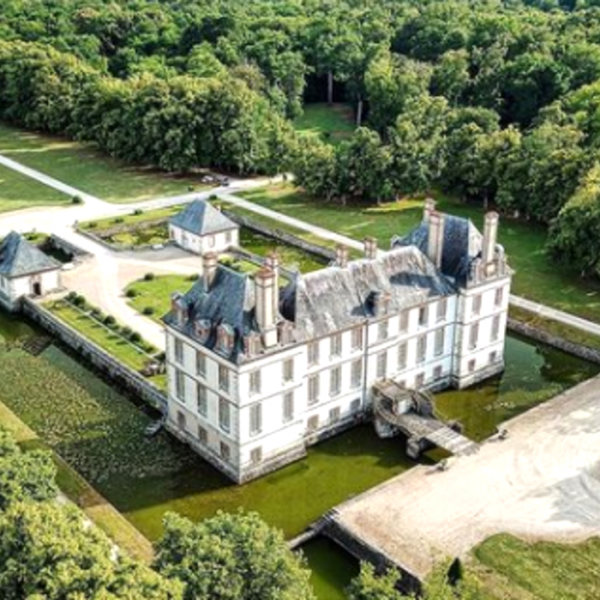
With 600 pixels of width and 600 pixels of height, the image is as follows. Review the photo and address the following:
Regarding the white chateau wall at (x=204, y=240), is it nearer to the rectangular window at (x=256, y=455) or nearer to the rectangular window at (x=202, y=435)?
the rectangular window at (x=202, y=435)

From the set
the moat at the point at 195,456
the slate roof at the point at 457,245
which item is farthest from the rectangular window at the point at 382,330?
the slate roof at the point at 457,245

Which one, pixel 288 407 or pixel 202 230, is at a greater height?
pixel 202 230

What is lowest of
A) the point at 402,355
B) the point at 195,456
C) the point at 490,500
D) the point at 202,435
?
the point at 195,456

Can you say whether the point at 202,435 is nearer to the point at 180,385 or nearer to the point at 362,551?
the point at 180,385

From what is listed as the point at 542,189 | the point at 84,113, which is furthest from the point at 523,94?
the point at 84,113

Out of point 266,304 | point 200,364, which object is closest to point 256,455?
point 200,364

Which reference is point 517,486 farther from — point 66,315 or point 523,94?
point 523,94
